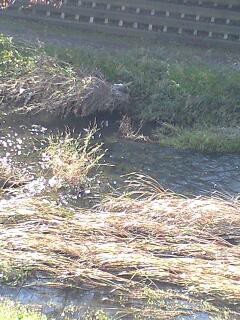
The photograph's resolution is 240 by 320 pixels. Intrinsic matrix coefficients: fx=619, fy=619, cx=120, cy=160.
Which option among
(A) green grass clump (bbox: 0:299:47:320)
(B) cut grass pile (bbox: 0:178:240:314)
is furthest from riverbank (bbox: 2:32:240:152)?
(A) green grass clump (bbox: 0:299:47:320)

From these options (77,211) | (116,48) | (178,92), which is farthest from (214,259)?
→ (116,48)

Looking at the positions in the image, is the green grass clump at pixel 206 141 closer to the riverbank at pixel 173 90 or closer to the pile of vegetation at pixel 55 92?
the riverbank at pixel 173 90

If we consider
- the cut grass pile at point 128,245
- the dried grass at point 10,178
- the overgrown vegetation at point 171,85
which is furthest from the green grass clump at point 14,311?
the overgrown vegetation at point 171,85

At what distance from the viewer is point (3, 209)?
23.7ft

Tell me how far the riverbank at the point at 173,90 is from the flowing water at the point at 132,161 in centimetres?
A: 40

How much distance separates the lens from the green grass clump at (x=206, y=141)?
1016cm

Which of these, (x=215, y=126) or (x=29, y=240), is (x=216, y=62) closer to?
(x=215, y=126)

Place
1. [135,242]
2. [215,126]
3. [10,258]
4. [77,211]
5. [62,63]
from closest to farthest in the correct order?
[10,258] → [135,242] → [77,211] → [215,126] → [62,63]

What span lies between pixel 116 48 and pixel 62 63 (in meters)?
1.49

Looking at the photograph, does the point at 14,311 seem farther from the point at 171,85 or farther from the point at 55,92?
the point at 171,85

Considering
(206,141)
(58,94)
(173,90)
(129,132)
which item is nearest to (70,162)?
(129,132)

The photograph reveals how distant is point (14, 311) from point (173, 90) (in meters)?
6.41

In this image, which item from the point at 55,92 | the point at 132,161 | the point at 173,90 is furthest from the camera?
the point at 173,90

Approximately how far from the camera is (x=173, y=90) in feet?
37.0
